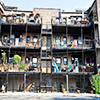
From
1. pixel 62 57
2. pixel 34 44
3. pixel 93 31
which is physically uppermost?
pixel 93 31

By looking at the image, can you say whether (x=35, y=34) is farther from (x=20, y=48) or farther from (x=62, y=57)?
(x=62, y=57)

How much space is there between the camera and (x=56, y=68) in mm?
18781

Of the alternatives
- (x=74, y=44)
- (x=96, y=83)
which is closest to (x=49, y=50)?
(x=74, y=44)

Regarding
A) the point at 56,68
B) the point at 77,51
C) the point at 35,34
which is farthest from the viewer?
the point at 35,34

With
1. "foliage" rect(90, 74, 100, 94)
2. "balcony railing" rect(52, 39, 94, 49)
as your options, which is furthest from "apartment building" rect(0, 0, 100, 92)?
"foliage" rect(90, 74, 100, 94)

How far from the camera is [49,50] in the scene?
20.9 m

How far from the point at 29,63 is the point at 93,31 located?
31.1 feet

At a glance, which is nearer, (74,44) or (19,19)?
(74,44)

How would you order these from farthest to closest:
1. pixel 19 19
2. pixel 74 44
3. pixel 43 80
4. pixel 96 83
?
pixel 19 19
pixel 74 44
pixel 43 80
pixel 96 83

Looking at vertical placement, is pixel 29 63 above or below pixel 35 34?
below

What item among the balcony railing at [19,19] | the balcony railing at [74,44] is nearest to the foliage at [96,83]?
the balcony railing at [74,44]

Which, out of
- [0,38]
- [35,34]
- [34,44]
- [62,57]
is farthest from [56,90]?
[0,38]

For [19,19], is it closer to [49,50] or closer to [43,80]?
[49,50]

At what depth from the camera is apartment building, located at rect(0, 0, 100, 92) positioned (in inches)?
749
